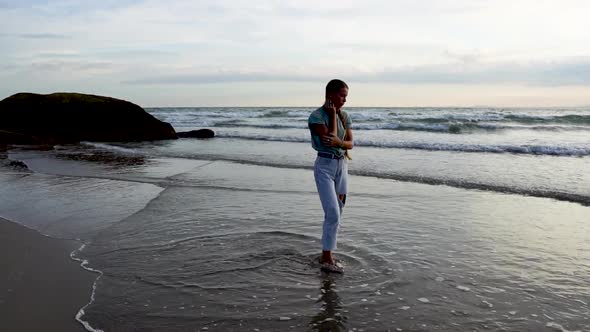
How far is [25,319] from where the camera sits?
3.75 meters

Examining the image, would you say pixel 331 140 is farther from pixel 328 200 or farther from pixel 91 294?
pixel 91 294

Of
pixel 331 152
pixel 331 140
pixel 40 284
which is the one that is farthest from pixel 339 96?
pixel 40 284

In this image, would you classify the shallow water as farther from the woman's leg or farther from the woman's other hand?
the woman's other hand

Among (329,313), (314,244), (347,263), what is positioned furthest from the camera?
(314,244)

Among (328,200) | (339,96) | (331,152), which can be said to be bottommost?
(328,200)

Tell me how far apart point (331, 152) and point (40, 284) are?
3.05 metres

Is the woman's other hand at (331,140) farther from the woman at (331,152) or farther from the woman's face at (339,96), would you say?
the woman's face at (339,96)

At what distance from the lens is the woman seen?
4938mm

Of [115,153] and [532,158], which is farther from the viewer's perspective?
[115,153]

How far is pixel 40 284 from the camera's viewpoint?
14.8 ft

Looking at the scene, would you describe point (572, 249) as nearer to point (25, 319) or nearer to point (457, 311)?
point (457, 311)

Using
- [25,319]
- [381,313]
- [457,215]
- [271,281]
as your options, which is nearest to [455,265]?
[381,313]

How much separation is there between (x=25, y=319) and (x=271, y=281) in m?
2.10

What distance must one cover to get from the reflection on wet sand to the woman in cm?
45
